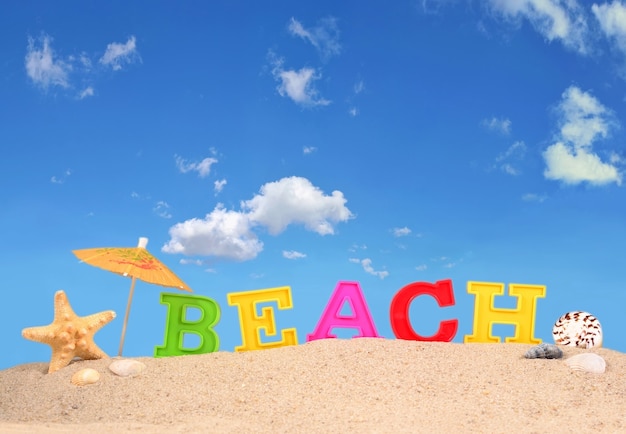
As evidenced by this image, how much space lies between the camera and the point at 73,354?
10.2 metres

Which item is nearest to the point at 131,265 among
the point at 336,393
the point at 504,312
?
the point at 336,393

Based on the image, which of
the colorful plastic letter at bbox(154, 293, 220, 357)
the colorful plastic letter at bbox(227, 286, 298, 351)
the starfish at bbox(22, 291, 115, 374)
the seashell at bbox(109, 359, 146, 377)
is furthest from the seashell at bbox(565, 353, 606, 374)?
the starfish at bbox(22, 291, 115, 374)

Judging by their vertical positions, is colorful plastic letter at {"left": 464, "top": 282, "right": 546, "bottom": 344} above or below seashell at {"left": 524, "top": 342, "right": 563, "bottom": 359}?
above

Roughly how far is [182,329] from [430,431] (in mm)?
4441

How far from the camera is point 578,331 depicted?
10.7 m

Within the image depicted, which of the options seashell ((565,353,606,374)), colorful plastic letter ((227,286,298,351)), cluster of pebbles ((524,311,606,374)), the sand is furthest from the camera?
colorful plastic letter ((227,286,298,351))

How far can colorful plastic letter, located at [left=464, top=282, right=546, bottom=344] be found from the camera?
1070cm

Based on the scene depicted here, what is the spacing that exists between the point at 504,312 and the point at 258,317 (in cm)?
373

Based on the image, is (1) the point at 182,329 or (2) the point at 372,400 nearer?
(2) the point at 372,400

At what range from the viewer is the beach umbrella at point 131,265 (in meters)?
10.4

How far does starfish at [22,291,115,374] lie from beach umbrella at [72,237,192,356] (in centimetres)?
54

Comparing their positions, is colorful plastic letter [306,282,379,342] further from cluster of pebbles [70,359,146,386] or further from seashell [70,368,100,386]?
seashell [70,368,100,386]

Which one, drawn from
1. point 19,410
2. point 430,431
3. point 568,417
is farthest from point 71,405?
point 568,417

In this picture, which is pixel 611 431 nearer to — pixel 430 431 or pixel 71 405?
pixel 430 431
